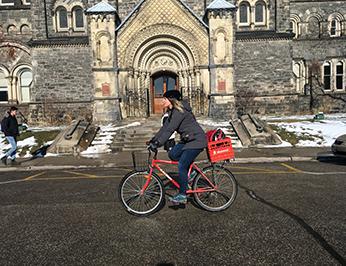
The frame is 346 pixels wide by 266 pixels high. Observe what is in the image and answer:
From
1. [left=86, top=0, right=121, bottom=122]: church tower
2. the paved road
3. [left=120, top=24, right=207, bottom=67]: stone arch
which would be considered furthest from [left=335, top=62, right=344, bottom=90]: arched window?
the paved road

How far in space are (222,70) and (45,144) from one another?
11.0 metres

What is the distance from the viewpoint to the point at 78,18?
75.9 feet

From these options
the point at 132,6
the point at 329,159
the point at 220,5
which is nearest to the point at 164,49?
the point at 220,5

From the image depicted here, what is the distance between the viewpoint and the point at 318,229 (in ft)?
12.8

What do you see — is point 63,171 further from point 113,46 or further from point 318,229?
point 113,46

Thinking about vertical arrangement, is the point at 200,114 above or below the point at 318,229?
above

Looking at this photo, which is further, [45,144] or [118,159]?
[45,144]

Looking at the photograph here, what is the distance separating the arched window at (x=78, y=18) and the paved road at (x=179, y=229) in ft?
64.0

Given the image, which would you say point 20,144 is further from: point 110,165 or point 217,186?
point 217,186

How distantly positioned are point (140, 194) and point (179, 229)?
3.38 ft

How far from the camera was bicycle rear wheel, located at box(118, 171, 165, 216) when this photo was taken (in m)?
4.70

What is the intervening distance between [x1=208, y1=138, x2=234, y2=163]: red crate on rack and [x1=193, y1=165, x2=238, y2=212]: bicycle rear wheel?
0.19 m

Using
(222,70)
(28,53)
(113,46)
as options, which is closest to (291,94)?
(222,70)

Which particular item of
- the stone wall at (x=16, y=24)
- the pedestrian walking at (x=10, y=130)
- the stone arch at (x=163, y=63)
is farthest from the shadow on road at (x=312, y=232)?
the stone wall at (x=16, y=24)
